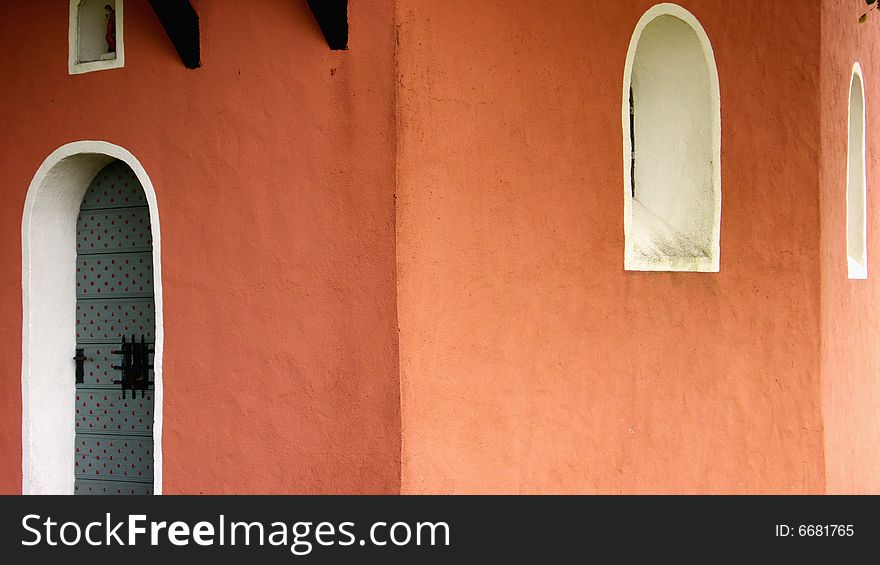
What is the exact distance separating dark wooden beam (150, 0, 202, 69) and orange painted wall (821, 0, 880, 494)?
397 centimetres

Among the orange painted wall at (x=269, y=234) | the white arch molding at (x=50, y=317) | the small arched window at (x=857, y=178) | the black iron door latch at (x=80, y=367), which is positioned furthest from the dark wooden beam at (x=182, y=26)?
the small arched window at (x=857, y=178)

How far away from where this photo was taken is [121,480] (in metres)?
6.32

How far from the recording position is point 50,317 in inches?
251

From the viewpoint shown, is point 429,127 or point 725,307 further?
point 725,307

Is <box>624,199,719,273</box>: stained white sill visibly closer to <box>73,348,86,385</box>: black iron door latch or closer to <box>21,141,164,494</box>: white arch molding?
<box>21,141,164,494</box>: white arch molding

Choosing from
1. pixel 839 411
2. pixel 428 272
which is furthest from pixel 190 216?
pixel 839 411

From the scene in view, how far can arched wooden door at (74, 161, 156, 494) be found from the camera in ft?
20.5

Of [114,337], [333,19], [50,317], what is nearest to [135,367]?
[114,337]

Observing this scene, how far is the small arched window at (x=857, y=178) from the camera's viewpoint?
27.9ft

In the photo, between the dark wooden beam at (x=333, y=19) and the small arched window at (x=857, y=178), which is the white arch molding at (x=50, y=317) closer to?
the dark wooden beam at (x=333, y=19)

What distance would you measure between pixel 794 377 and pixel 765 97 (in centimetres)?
177

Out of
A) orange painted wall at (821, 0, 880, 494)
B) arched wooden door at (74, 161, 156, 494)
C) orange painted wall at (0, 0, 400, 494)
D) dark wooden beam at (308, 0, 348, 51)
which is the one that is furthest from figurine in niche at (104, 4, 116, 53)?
orange painted wall at (821, 0, 880, 494)

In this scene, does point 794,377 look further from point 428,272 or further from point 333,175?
point 333,175

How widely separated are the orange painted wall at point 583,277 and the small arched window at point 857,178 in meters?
1.88
